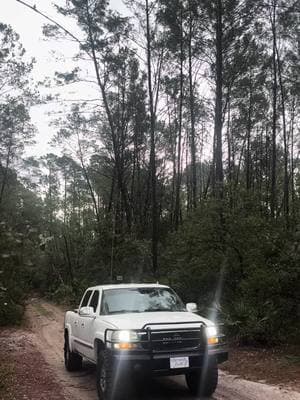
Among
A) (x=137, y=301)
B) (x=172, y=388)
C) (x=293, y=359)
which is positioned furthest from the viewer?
(x=293, y=359)

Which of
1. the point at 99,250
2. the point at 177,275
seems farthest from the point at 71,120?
the point at 177,275

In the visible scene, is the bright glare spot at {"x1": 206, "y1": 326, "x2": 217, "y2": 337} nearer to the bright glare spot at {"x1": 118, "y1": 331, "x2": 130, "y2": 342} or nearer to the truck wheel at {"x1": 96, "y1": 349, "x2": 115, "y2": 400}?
the bright glare spot at {"x1": 118, "y1": 331, "x2": 130, "y2": 342}

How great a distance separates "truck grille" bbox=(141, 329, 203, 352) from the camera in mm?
6695

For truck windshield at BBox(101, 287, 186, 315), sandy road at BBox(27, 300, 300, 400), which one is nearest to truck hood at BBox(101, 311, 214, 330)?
truck windshield at BBox(101, 287, 186, 315)


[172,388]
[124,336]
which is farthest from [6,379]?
[124,336]

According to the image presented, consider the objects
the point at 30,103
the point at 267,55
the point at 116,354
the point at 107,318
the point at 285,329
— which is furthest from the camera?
the point at 30,103

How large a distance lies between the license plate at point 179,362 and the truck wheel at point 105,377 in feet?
2.76

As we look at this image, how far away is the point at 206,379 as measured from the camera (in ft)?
23.2

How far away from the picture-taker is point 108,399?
22.0ft

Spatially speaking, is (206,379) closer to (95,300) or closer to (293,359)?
(95,300)

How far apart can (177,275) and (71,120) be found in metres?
21.7

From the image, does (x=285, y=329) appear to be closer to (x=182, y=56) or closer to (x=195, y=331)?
(x=195, y=331)

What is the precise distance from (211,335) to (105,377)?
1622mm

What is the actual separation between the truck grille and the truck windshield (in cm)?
115
